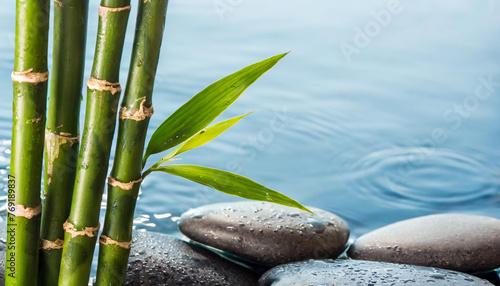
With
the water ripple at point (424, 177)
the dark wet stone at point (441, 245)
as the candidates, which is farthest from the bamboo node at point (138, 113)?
the water ripple at point (424, 177)

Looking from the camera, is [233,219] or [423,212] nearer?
[233,219]

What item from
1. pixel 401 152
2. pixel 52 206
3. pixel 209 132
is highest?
pixel 209 132

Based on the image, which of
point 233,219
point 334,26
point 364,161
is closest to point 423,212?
point 364,161

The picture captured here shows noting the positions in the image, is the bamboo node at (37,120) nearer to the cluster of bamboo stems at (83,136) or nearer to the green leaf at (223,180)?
the cluster of bamboo stems at (83,136)

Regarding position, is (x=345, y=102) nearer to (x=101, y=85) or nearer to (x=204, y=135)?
(x=204, y=135)

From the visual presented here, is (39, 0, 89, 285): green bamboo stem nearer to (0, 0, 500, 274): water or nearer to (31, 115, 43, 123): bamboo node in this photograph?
(31, 115, 43, 123): bamboo node

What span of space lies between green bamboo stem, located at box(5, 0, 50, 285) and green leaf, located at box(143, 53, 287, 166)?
0.43 feet

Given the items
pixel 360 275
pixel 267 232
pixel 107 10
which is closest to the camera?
pixel 107 10

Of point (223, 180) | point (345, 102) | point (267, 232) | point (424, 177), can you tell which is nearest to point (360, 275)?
point (267, 232)

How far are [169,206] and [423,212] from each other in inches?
31.7

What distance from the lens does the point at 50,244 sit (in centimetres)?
71

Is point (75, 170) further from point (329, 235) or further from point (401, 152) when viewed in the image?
point (401, 152)

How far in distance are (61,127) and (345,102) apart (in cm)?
201

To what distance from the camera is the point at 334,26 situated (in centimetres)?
340
